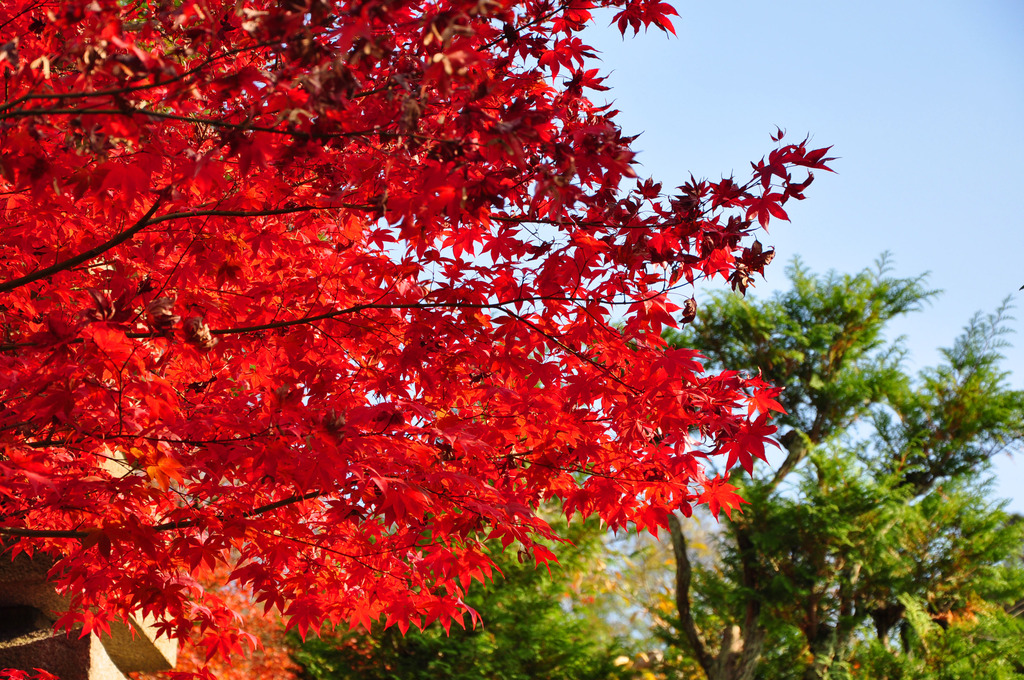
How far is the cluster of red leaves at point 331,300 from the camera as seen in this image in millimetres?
2295

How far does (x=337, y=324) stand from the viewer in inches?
129

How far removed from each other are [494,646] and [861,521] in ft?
17.1

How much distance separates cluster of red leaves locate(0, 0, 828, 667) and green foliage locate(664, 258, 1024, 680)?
7.14 metres

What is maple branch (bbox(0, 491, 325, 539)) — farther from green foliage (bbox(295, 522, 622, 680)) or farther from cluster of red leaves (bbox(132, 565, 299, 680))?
green foliage (bbox(295, 522, 622, 680))

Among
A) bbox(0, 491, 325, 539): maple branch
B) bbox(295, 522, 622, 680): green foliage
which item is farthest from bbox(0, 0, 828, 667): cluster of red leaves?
bbox(295, 522, 622, 680): green foliage

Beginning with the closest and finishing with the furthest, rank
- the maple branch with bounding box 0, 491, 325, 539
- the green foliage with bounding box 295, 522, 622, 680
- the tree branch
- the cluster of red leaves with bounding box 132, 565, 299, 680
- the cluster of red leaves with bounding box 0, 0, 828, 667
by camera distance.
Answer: the cluster of red leaves with bounding box 0, 0, 828, 667 → the maple branch with bounding box 0, 491, 325, 539 → the green foliage with bounding box 295, 522, 622, 680 → the cluster of red leaves with bounding box 132, 565, 299, 680 → the tree branch

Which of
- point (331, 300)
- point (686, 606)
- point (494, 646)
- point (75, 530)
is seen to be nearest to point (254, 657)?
point (494, 646)

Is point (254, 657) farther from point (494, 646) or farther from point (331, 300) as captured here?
point (331, 300)

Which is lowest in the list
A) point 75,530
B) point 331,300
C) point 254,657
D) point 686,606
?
point 75,530

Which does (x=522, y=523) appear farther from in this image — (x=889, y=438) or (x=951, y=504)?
(x=889, y=438)

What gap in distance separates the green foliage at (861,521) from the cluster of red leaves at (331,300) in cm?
714

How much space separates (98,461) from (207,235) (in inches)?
48.7

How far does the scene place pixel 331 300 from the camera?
3.62m

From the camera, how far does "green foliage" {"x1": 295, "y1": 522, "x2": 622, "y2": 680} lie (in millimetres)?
8773
